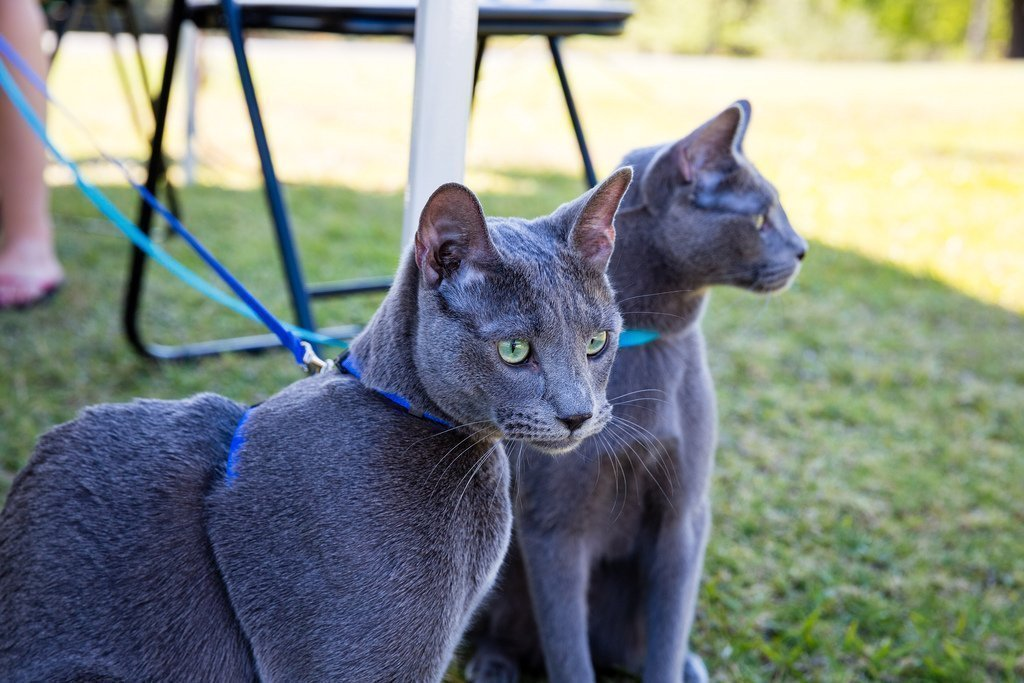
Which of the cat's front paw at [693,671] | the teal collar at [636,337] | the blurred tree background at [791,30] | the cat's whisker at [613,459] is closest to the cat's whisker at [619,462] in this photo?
Result: the cat's whisker at [613,459]

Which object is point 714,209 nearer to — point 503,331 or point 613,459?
Result: point 613,459

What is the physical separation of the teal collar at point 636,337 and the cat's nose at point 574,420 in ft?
1.14

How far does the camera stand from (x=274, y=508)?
1033 mm

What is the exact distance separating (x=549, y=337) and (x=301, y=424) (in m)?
0.30

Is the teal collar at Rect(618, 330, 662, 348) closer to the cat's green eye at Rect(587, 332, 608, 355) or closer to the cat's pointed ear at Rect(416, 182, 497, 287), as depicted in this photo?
the cat's green eye at Rect(587, 332, 608, 355)

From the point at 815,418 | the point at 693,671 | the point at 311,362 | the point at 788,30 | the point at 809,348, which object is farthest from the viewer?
the point at 788,30

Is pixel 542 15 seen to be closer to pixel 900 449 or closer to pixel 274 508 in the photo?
pixel 274 508

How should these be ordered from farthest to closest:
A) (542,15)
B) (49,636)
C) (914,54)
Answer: (914,54) < (542,15) < (49,636)

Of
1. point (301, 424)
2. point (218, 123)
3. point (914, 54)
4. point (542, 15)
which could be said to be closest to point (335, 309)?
point (542, 15)

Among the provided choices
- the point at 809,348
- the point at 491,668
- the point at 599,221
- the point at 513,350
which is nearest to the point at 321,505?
the point at 513,350

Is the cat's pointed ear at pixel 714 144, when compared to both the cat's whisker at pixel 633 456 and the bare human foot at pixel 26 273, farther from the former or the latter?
the bare human foot at pixel 26 273

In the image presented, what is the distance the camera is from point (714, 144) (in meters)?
1.44

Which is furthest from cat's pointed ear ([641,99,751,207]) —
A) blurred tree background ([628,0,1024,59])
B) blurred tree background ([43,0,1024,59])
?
blurred tree background ([628,0,1024,59])

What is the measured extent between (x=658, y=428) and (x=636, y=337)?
0.45 ft
